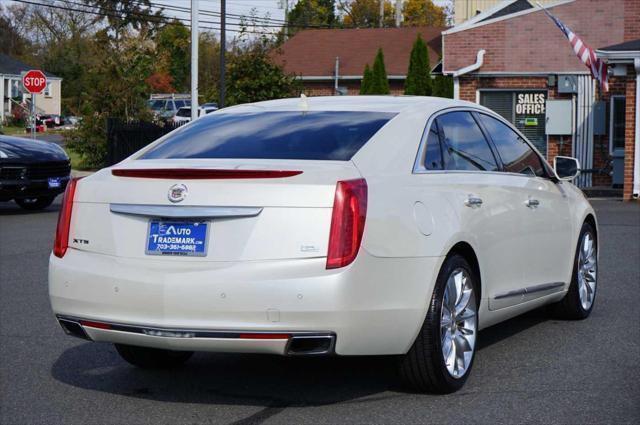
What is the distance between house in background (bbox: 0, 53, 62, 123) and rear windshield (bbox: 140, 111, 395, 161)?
2785 inches

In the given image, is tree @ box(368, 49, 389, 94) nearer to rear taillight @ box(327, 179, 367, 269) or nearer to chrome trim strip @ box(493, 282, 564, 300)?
chrome trim strip @ box(493, 282, 564, 300)

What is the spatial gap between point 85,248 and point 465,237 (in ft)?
6.80

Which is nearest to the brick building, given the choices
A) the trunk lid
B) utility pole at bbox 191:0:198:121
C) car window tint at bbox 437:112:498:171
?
utility pole at bbox 191:0:198:121

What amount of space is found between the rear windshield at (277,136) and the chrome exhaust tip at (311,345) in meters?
1.02

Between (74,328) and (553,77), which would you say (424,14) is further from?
(74,328)

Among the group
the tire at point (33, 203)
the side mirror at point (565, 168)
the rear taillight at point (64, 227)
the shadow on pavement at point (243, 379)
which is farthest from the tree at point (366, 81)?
the rear taillight at point (64, 227)

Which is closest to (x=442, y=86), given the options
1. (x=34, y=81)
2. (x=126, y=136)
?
→ (x=34, y=81)

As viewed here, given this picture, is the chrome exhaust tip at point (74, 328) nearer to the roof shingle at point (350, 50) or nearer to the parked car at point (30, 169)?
the parked car at point (30, 169)

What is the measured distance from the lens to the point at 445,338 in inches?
242

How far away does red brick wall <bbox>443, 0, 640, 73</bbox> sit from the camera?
2712 centimetres

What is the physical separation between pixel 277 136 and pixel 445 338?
1453mm

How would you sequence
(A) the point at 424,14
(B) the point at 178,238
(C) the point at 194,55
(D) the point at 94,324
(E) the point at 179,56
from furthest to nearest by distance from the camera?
(E) the point at 179,56
(A) the point at 424,14
(C) the point at 194,55
(D) the point at 94,324
(B) the point at 178,238

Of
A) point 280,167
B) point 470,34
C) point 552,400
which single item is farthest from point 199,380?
point 470,34

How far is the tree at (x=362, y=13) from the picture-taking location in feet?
272
